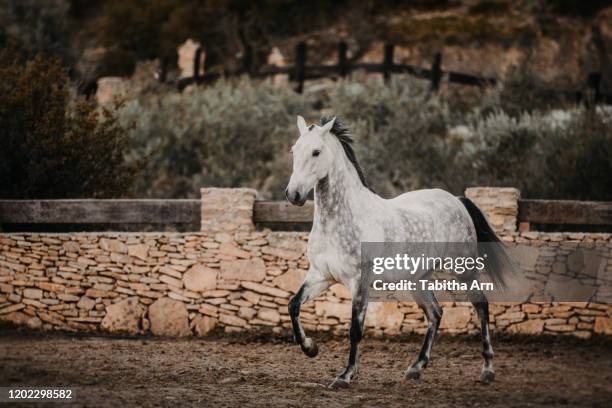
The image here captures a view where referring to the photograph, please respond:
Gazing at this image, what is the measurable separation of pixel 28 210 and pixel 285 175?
22.0 ft

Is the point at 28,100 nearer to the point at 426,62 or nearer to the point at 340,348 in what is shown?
the point at 340,348

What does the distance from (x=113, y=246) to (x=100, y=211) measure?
510 millimetres

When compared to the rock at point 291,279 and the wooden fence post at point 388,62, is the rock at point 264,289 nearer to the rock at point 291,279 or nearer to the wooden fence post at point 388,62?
the rock at point 291,279

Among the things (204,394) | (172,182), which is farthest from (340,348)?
(172,182)

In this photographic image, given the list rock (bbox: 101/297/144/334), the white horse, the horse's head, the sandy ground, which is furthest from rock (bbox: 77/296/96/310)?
the horse's head

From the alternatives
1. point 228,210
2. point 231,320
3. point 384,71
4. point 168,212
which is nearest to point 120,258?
point 168,212

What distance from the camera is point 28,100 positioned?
12.2m

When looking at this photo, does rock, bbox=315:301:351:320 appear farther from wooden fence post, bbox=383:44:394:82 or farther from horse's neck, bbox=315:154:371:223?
wooden fence post, bbox=383:44:394:82

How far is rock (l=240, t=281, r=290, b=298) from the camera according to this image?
1010cm

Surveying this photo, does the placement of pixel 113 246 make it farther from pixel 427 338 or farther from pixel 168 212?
pixel 427 338

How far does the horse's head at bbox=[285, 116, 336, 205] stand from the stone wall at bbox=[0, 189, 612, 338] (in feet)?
11.2

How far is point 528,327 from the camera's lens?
984 cm

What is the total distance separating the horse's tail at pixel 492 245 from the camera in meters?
8.13

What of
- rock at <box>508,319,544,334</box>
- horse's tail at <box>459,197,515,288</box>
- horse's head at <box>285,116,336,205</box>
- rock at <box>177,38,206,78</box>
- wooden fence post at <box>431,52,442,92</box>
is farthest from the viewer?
rock at <box>177,38,206,78</box>
